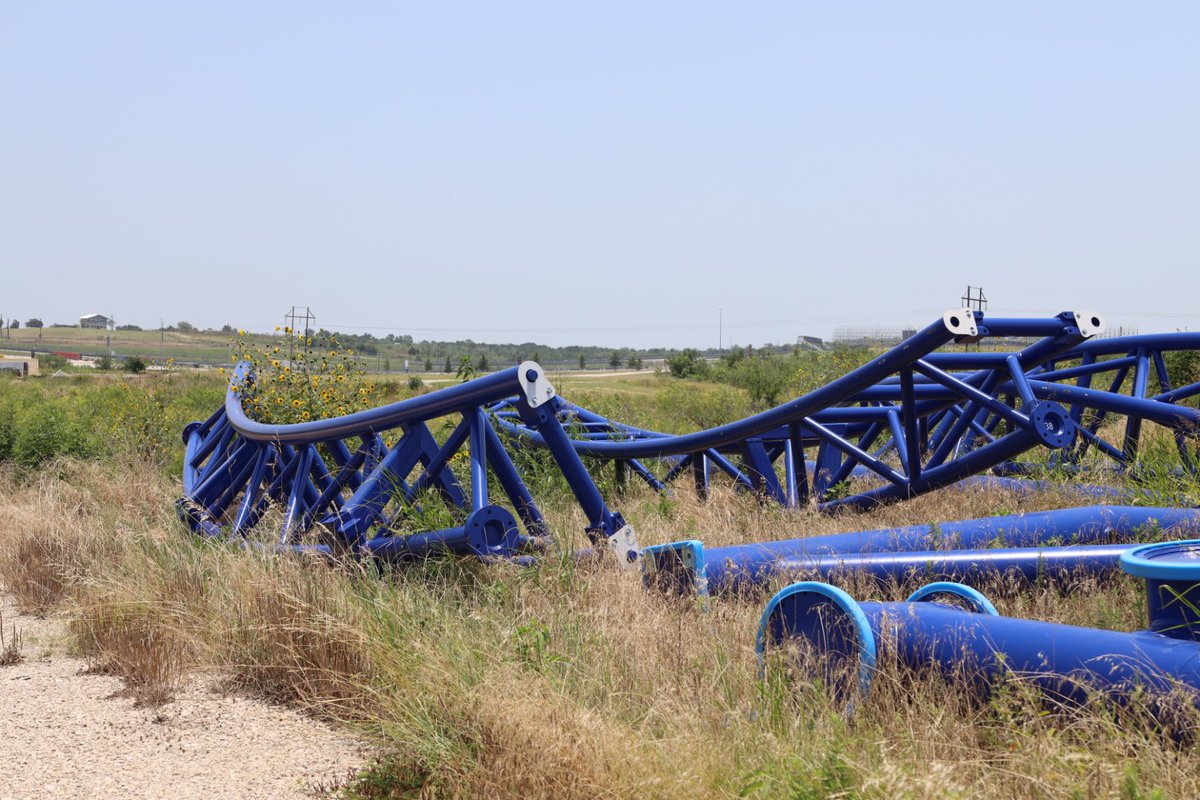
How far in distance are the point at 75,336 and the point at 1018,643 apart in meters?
171

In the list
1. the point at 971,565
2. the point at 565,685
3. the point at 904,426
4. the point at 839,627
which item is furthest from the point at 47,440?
the point at 839,627

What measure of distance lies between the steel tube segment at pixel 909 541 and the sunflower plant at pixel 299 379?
6.36 m

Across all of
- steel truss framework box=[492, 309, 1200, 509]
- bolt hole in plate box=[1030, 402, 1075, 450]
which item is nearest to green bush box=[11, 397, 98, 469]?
steel truss framework box=[492, 309, 1200, 509]

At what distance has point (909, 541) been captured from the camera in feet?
20.0

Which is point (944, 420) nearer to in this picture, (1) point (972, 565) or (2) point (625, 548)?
(1) point (972, 565)

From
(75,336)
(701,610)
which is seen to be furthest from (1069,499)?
(75,336)

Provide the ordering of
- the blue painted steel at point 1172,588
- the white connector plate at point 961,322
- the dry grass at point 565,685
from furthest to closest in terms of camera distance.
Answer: the white connector plate at point 961,322
the blue painted steel at point 1172,588
the dry grass at point 565,685

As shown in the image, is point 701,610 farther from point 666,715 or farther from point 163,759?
point 163,759

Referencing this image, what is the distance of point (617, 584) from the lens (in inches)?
215

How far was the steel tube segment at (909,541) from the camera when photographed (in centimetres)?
555

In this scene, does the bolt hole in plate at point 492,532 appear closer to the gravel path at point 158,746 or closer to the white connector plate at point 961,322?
the gravel path at point 158,746

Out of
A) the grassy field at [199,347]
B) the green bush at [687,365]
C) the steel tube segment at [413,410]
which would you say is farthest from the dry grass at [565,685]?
the grassy field at [199,347]

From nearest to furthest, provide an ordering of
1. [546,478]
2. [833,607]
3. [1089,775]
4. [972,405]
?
[1089,775], [833,607], [972,405], [546,478]

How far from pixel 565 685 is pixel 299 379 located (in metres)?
8.27
